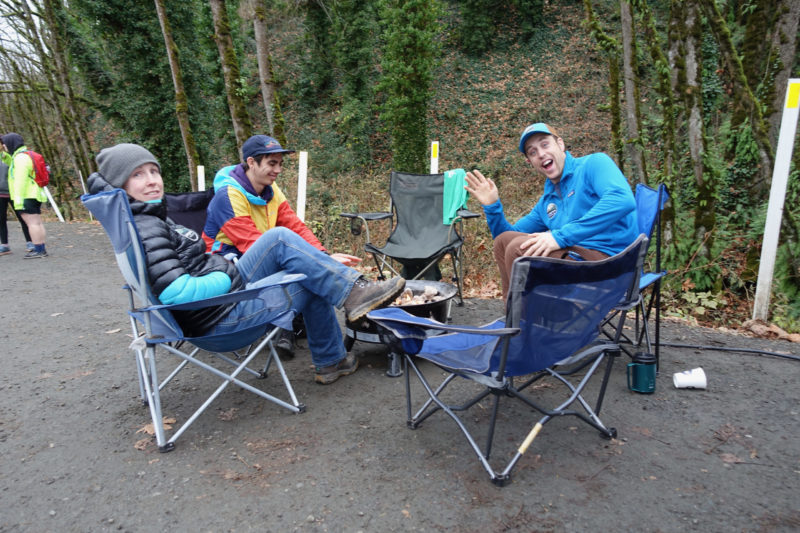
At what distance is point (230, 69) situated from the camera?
22.7 ft

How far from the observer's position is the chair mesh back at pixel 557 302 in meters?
1.69

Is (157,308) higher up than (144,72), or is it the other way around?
(144,72)

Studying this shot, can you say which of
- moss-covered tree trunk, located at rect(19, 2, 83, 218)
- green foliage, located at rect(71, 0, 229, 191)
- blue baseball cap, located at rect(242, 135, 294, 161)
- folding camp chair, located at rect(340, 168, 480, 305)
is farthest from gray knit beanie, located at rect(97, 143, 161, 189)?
green foliage, located at rect(71, 0, 229, 191)

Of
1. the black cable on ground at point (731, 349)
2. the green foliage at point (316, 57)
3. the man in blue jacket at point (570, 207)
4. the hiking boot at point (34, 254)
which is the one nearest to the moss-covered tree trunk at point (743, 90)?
the black cable on ground at point (731, 349)

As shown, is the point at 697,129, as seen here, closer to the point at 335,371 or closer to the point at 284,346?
the point at 335,371

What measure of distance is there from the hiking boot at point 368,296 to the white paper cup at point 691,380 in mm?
1569

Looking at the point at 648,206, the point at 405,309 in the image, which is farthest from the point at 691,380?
the point at 405,309

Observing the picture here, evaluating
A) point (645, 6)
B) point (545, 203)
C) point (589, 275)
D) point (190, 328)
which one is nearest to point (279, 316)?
point (190, 328)

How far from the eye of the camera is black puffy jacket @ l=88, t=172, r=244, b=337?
7.02 feet

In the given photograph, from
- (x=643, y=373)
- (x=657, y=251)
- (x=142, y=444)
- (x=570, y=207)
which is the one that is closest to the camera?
(x=142, y=444)

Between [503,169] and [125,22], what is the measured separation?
11021mm

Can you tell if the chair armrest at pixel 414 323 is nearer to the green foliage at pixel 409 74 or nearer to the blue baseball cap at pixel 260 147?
the blue baseball cap at pixel 260 147

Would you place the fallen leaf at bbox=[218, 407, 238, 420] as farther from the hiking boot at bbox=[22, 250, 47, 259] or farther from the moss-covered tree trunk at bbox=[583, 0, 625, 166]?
the moss-covered tree trunk at bbox=[583, 0, 625, 166]

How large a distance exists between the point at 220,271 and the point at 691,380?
8.26ft
